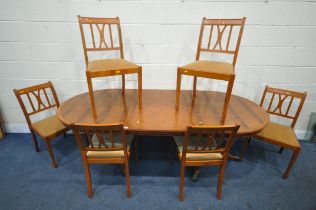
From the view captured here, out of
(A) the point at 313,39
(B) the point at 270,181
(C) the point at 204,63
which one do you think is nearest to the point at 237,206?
(B) the point at 270,181

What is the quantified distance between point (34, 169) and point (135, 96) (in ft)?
4.13

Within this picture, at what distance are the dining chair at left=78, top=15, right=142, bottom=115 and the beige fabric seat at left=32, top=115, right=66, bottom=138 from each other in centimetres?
59

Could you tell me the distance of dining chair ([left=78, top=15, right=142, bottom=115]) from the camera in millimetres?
1613

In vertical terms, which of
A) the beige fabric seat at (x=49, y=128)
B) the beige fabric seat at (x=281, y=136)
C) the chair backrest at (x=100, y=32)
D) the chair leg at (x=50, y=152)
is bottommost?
the chair leg at (x=50, y=152)

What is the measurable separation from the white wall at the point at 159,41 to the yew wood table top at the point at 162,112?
1.26ft

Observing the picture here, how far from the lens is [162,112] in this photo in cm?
172

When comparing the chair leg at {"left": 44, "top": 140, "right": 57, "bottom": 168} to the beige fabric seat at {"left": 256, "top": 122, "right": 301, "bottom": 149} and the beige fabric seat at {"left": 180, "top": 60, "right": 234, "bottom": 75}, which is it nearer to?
the beige fabric seat at {"left": 180, "top": 60, "right": 234, "bottom": 75}

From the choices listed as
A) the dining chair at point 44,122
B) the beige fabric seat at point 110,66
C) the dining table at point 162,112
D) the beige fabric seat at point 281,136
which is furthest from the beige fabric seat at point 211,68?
the dining chair at point 44,122

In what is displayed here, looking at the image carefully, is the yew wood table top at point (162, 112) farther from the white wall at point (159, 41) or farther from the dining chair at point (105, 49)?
the white wall at point (159, 41)

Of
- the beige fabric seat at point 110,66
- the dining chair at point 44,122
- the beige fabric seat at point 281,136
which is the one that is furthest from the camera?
the dining chair at point 44,122

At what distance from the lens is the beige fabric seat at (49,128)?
191cm

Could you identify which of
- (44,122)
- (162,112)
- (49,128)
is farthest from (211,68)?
(44,122)

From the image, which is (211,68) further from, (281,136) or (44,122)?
(44,122)

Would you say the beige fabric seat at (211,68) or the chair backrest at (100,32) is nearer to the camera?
the beige fabric seat at (211,68)
